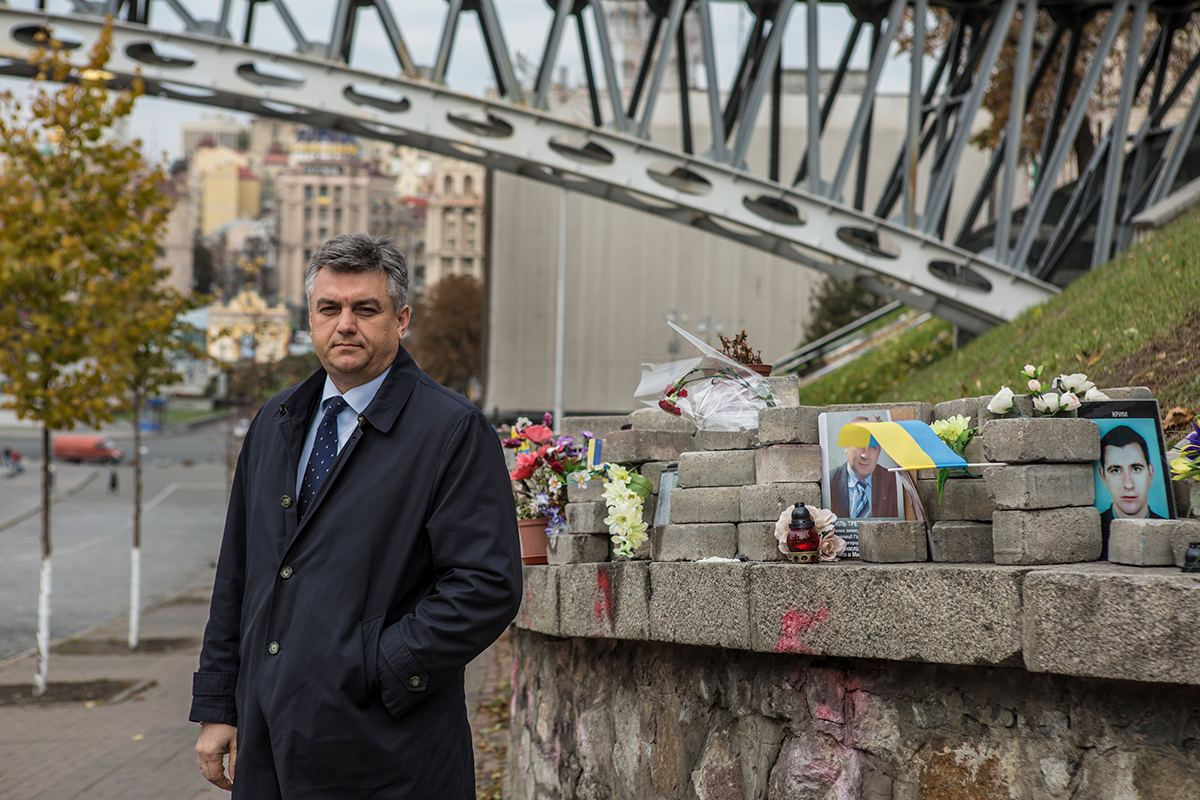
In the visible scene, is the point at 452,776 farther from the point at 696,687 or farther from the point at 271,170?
the point at 271,170

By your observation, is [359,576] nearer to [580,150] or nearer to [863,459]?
[863,459]

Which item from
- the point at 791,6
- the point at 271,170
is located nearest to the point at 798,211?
the point at 791,6

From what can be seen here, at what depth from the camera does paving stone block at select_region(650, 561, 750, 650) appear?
3.70 meters

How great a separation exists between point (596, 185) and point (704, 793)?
15.6 metres

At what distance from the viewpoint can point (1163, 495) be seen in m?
3.34

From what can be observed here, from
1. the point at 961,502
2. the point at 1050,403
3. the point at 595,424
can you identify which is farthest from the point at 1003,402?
the point at 595,424

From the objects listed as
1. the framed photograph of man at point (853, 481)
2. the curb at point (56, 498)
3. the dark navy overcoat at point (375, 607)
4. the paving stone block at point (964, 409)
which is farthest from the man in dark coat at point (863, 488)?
the curb at point (56, 498)

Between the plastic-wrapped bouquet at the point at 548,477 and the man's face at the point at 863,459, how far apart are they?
5.01ft

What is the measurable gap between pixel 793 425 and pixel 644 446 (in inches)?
36.5

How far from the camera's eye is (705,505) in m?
4.16

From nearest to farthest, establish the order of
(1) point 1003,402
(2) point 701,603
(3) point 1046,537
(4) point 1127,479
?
(3) point 1046,537 → (4) point 1127,479 → (1) point 1003,402 → (2) point 701,603

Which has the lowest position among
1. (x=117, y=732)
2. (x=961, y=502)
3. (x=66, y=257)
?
(x=117, y=732)

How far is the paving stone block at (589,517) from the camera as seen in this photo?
466 cm

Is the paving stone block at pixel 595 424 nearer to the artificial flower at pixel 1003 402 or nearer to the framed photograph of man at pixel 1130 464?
the artificial flower at pixel 1003 402
